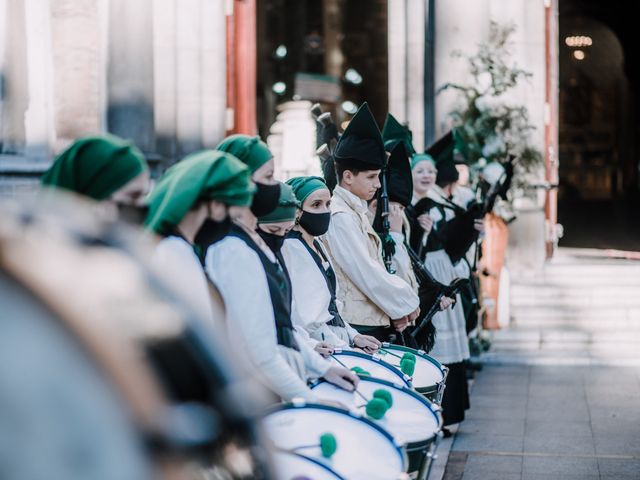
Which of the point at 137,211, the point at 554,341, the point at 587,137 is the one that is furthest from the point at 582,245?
the point at 137,211

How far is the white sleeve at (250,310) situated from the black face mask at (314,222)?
1.43 m

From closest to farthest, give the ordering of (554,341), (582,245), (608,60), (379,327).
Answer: (379,327) → (554,341) → (582,245) → (608,60)

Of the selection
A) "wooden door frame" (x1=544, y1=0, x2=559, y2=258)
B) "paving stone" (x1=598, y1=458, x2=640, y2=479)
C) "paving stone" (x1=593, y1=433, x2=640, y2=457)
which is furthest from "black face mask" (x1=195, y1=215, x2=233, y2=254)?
"wooden door frame" (x1=544, y1=0, x2=559, y2=258)

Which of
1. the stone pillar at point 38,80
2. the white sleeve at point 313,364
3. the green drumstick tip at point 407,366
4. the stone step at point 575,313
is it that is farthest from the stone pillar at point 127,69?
the white sleeve at point 313,364

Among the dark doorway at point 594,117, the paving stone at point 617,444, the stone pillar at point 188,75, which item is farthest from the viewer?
the dark doorway at point 594,117

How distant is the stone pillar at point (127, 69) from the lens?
464 inches

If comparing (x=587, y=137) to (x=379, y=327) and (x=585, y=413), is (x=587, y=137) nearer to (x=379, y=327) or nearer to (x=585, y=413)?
(x=585, y=413)

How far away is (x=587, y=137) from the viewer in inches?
1235

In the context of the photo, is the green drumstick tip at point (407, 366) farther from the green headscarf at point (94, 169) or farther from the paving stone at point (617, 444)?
the paving stone at point (617, 444)

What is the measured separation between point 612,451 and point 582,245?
13657 millimetres

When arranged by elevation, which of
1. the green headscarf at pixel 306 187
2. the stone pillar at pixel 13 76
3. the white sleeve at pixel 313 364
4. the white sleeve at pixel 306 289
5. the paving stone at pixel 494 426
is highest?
the stone pillar at pixel 13 76

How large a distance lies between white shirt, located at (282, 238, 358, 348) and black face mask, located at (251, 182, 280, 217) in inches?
34.5

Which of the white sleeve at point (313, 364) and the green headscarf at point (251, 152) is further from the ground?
the green headscarf at point (251, 152)

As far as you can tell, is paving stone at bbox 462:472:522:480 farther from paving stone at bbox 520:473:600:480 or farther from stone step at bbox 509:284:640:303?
stone step at bbox 509:284:640:303
